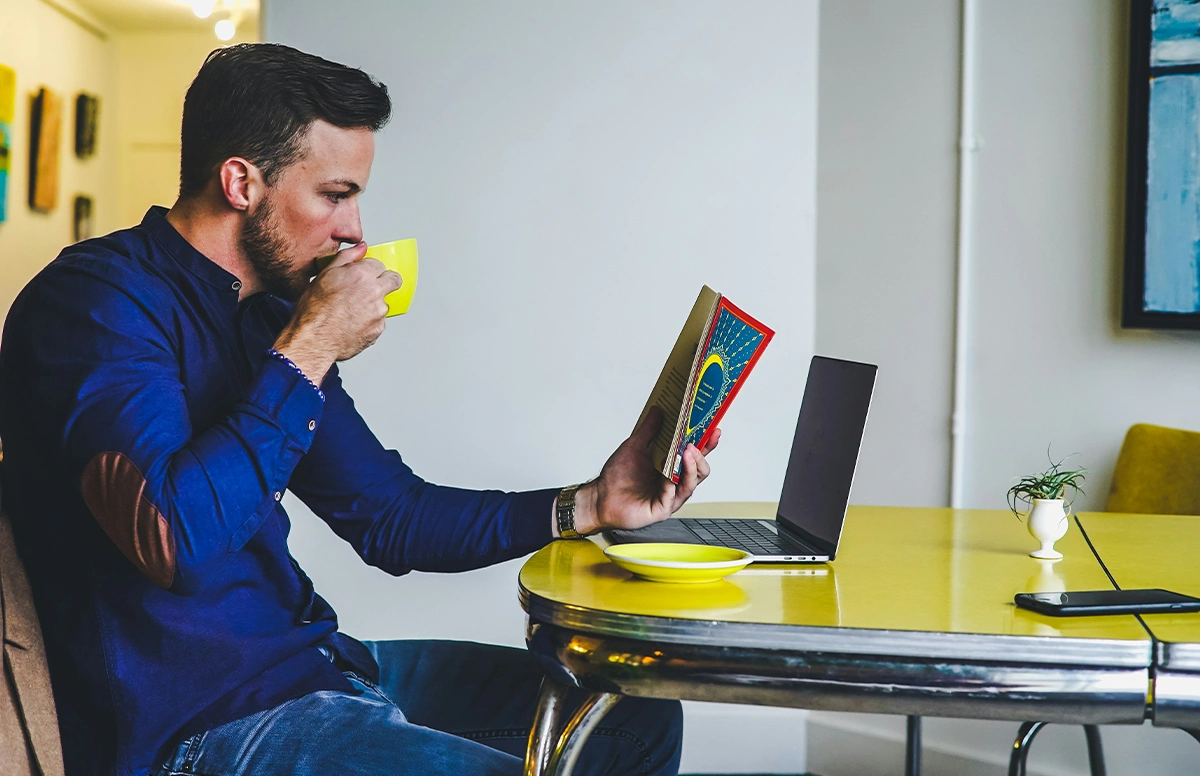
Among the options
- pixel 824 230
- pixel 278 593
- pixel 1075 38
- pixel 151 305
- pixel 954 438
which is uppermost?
pixel 1075 38

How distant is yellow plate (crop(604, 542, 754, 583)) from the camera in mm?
1060

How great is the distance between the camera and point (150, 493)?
998 mm

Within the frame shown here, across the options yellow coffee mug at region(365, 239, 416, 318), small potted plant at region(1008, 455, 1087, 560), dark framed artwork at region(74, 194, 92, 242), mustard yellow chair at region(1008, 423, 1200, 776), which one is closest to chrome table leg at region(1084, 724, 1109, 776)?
mustard yellow chair at region(1008, 423, 1200, 776)

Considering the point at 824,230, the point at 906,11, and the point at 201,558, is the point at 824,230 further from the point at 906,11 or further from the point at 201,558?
the point at 201,558

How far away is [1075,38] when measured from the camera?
2.27m

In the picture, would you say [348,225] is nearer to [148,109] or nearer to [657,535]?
[657,535]

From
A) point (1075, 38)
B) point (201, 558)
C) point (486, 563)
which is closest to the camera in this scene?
point (201, 558)

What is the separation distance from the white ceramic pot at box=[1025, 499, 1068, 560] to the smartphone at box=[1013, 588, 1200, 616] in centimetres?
23

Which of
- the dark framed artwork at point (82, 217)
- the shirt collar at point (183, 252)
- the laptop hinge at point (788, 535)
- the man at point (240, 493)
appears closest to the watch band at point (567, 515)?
the man at point (240, 493)

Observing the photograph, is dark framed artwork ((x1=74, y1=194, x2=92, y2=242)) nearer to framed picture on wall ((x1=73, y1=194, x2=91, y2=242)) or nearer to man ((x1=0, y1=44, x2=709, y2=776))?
framed picture on wall ((x1=73, y1=194, x2=91, y2=242))

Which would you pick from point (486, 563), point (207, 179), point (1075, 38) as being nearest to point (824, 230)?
point (1075, 38)

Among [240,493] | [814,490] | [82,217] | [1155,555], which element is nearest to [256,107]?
[240,493]

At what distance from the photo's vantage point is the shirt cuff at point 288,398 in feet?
3.59

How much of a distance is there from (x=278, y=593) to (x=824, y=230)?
1759 millimetres
